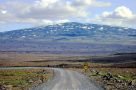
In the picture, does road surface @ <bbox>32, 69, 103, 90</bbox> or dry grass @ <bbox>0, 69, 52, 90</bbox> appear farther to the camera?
dry grass @ <bbox>0, 69, 52, 90</bbox>

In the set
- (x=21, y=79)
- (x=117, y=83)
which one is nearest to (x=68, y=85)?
(x=117, y=83)

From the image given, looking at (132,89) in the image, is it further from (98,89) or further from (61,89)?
(61,89)

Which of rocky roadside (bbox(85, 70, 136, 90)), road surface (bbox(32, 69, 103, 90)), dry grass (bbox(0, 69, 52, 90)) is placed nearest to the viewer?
rocky roadside (bbox(85, 70, 136, 90))

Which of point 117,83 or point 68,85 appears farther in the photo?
point 117,83

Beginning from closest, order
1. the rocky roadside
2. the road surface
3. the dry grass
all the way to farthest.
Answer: the rocky roadside, the road surface, the dry grass

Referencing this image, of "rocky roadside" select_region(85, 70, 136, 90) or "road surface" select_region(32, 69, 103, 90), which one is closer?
"rocky roadside" select_region(85, 70, 136, 90)

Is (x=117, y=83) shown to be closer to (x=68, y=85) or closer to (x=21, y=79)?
(x=68, y=85)

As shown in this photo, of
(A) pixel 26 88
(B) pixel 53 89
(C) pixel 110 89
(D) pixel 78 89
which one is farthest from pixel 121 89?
(A) pixel 26 88

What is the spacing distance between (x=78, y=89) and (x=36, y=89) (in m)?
5.33

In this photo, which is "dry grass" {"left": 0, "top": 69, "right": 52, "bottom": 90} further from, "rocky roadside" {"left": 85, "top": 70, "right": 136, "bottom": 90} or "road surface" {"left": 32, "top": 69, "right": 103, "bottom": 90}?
"rocky roadside" {"left": 85, "top": 70, "right": 136, "bottom": 90}

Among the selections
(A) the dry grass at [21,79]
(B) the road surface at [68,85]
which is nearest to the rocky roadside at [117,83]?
(B) the road surface at [68,85]

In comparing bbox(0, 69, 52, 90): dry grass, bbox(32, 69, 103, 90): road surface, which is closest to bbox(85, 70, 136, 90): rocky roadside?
bbox(32, 69, 103, 90): road surface

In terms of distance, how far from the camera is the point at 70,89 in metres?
44.9

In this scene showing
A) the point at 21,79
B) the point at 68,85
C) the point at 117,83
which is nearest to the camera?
the point at 68,85
